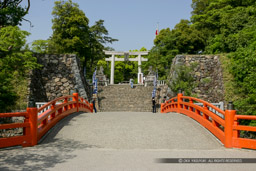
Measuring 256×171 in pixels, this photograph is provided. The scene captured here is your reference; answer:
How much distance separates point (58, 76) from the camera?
2086 cm

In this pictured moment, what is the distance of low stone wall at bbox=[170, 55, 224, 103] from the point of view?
20094mm

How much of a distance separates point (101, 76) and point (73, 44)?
17.0 feet

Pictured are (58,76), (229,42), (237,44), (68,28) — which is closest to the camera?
(237,44)

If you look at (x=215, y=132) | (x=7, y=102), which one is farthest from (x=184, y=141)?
(x=7, y=102)

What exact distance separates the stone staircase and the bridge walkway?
14.0 meters

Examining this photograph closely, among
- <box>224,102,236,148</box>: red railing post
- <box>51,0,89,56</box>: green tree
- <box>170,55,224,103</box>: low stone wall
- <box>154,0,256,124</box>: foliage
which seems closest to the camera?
<box>224,102,236,148</box>: red railing post

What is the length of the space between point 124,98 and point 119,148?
1905 cm

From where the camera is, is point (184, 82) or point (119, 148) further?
point (184, 82)

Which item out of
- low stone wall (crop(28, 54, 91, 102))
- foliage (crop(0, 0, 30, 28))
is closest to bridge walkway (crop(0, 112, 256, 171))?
foliage (crop(0, 0, 30, 28))

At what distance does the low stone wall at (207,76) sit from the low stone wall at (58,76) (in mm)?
8317

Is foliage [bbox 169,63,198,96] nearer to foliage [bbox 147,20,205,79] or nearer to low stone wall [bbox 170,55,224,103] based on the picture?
low stone wall [bbox 170,55,224,103]

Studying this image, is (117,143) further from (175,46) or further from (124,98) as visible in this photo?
(175,46)

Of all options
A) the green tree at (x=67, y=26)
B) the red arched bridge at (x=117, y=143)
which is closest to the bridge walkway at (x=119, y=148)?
the red arched bridge at (x=117, y=143)

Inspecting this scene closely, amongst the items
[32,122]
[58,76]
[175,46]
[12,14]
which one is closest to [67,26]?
[58,76]
